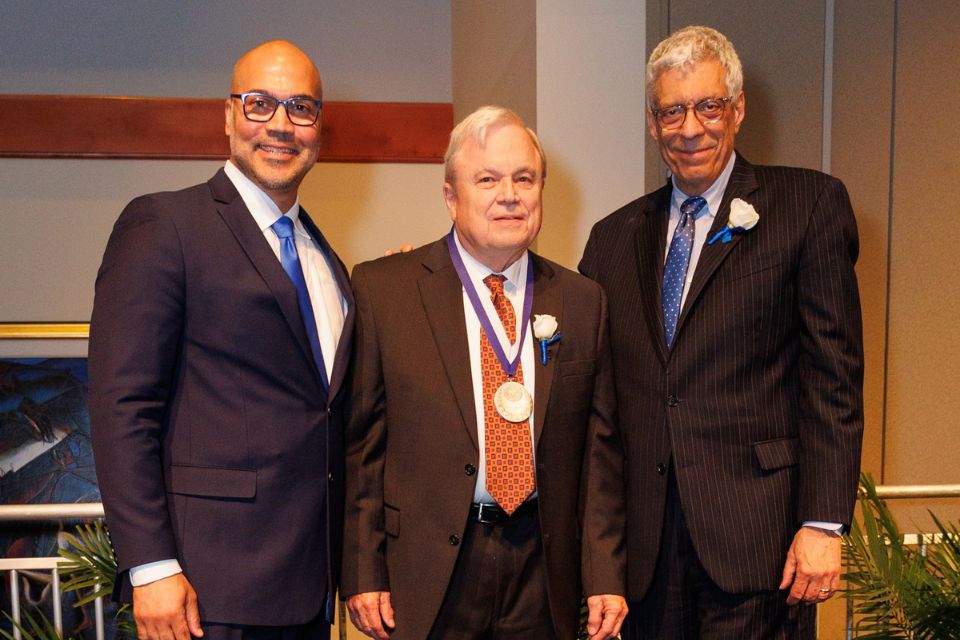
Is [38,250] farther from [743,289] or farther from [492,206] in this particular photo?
[743,289]

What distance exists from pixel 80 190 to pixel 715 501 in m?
5.11

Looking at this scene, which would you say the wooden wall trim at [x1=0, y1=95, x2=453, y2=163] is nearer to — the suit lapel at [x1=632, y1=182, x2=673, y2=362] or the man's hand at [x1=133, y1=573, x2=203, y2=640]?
the suit lapel at [x1=632, y1=182, x2=673, y2=362]

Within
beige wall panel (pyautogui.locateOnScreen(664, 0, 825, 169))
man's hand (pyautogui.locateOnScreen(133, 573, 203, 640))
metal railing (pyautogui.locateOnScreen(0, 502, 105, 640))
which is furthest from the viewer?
beige wall panel (pyautogui.locateOnScreen(664, 0, 825, 169))

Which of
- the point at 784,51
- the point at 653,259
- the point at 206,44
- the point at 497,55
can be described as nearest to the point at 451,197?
the point at 653,259

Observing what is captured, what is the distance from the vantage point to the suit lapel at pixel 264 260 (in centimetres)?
187

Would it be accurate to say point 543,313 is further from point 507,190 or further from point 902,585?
point 902,585

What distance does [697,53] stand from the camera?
7.01 feet

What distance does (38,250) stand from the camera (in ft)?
18.9

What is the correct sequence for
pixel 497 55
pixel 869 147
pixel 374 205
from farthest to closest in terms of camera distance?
pixel 374 205 → pixel 497 55 → pixel 869 147

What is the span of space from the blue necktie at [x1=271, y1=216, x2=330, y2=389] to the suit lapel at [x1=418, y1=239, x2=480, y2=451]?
264 mm

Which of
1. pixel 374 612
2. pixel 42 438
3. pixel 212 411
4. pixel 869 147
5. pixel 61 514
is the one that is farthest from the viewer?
pixel 42 438

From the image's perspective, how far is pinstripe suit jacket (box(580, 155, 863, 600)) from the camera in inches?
78.3

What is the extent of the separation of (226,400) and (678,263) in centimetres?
111

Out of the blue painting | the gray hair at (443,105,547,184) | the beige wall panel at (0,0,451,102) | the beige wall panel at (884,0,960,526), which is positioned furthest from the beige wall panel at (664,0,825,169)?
the blue painting
